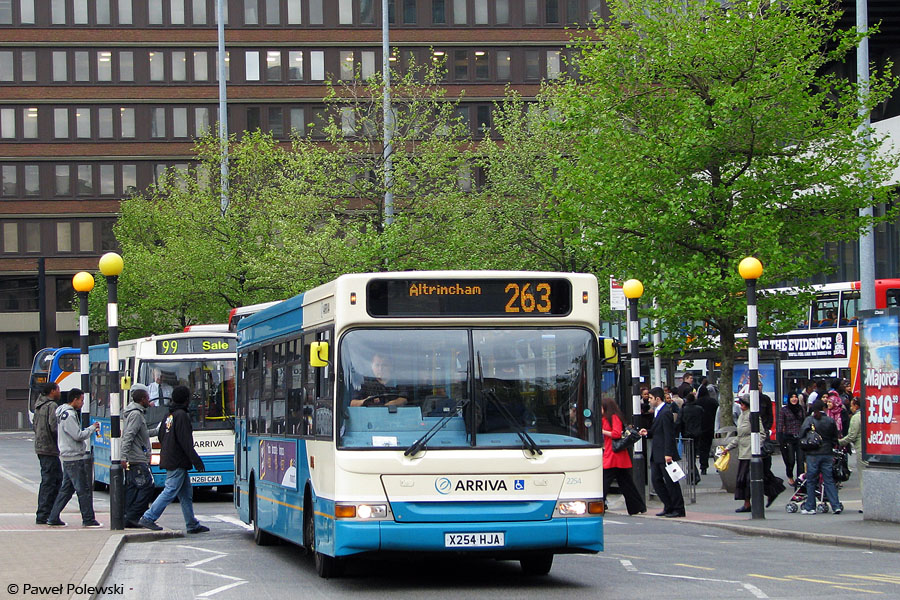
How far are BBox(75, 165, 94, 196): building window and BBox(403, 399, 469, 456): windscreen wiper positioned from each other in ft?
248

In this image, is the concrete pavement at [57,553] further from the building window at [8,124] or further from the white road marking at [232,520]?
the building window at [8,124]

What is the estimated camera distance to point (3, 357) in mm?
84812

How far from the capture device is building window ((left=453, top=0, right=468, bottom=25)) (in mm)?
83125

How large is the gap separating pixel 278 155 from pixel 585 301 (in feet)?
128

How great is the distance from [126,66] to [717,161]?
203 feet

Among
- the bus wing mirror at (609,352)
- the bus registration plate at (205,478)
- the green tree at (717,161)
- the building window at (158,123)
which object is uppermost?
the building window at (158,123)

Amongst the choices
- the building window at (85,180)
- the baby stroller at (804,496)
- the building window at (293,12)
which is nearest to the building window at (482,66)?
the building window at (293,12)

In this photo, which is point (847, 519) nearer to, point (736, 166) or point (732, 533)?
point (732, 533)

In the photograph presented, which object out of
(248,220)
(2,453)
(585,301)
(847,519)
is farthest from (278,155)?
(585,301)

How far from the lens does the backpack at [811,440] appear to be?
19.7 metres

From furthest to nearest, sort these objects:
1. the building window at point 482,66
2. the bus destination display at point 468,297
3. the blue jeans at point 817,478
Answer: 1. the building window at point 482,66
2. the blue jeans at point 817,478
3. the bus destination display at point 468,297

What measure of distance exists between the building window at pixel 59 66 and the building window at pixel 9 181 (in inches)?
237

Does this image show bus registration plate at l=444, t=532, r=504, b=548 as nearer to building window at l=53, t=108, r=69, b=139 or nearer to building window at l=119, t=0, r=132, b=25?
building window at l=119, t=0, r=132, b=25

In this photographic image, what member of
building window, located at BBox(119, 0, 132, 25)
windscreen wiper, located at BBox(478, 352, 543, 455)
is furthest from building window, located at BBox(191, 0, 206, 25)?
windscreen wiper, located at BBox(478, 352, 543, 455)
